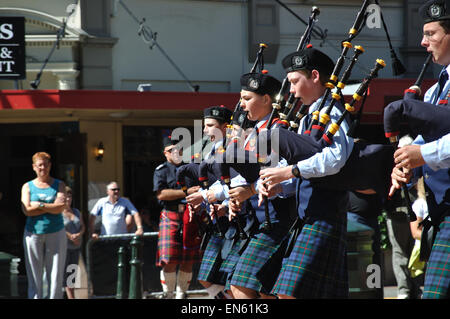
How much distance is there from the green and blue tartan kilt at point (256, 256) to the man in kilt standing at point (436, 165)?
109 centimetres

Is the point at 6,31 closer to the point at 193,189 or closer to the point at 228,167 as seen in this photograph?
the point at 193,189

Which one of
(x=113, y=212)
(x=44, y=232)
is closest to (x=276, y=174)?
(x=44, y=232)

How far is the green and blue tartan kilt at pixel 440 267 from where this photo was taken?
3312 millimetres

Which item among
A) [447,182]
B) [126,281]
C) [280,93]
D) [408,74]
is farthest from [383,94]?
[447,182]

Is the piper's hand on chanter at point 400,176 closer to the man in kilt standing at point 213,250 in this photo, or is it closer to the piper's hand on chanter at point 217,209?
the man in kilt standing at point 213,250

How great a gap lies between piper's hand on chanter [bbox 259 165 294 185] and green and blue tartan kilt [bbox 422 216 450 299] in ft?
2.96

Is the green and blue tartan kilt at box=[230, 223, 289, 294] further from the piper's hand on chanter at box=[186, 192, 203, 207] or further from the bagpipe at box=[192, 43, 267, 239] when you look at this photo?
the piper's hand on chanter at box=[186, 192, 203, 207]

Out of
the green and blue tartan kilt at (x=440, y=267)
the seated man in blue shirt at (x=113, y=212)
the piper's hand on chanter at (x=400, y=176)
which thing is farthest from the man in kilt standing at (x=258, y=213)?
the seated man in blue shirt at (x=113, y=212)

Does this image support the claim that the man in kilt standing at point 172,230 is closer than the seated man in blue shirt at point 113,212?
Yes

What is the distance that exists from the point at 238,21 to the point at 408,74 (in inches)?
114

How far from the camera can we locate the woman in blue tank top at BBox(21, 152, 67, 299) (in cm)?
805

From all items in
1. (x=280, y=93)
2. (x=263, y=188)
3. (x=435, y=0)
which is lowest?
(x=263, y=188)

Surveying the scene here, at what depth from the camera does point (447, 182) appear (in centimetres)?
344
